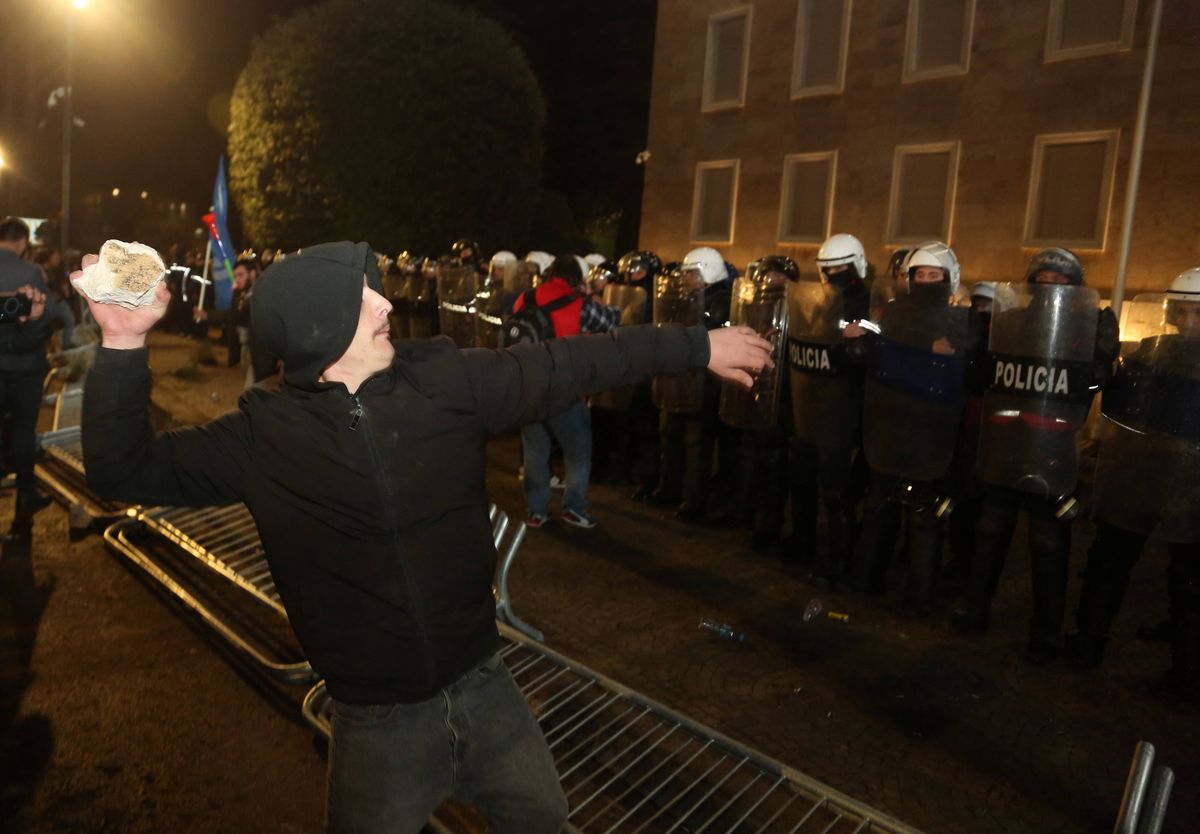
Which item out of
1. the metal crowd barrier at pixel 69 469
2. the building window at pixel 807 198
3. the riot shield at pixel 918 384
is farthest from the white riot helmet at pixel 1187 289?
the building window at pixel 807 198

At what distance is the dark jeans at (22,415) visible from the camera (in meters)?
6.45

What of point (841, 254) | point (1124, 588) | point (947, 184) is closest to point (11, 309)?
point (841, 254)

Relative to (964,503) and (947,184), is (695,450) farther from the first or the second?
(947,184)

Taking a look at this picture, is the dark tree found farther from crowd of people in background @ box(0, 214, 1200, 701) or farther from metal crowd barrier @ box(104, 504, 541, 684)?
metal crowd barrier @ box(104, 504, 541, 684)

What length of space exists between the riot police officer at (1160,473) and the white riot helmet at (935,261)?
1.02m

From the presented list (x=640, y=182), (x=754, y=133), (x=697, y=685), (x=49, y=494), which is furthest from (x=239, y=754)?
(x=640, y=182)

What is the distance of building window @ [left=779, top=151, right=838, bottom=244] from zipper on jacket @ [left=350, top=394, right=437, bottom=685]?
1551 centimetres

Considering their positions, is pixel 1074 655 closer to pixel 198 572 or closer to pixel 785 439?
pixel 785 439

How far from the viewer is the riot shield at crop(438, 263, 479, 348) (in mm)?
10773

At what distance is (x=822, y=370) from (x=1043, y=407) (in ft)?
4.71

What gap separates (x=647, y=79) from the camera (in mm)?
33281

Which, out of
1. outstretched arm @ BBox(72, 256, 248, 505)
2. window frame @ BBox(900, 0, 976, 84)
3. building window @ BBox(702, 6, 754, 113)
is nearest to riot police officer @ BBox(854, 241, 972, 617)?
outstretched arm @ BBox(72, 256, 248, 505)

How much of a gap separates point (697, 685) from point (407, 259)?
973cm

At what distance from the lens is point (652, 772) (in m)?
3.65
